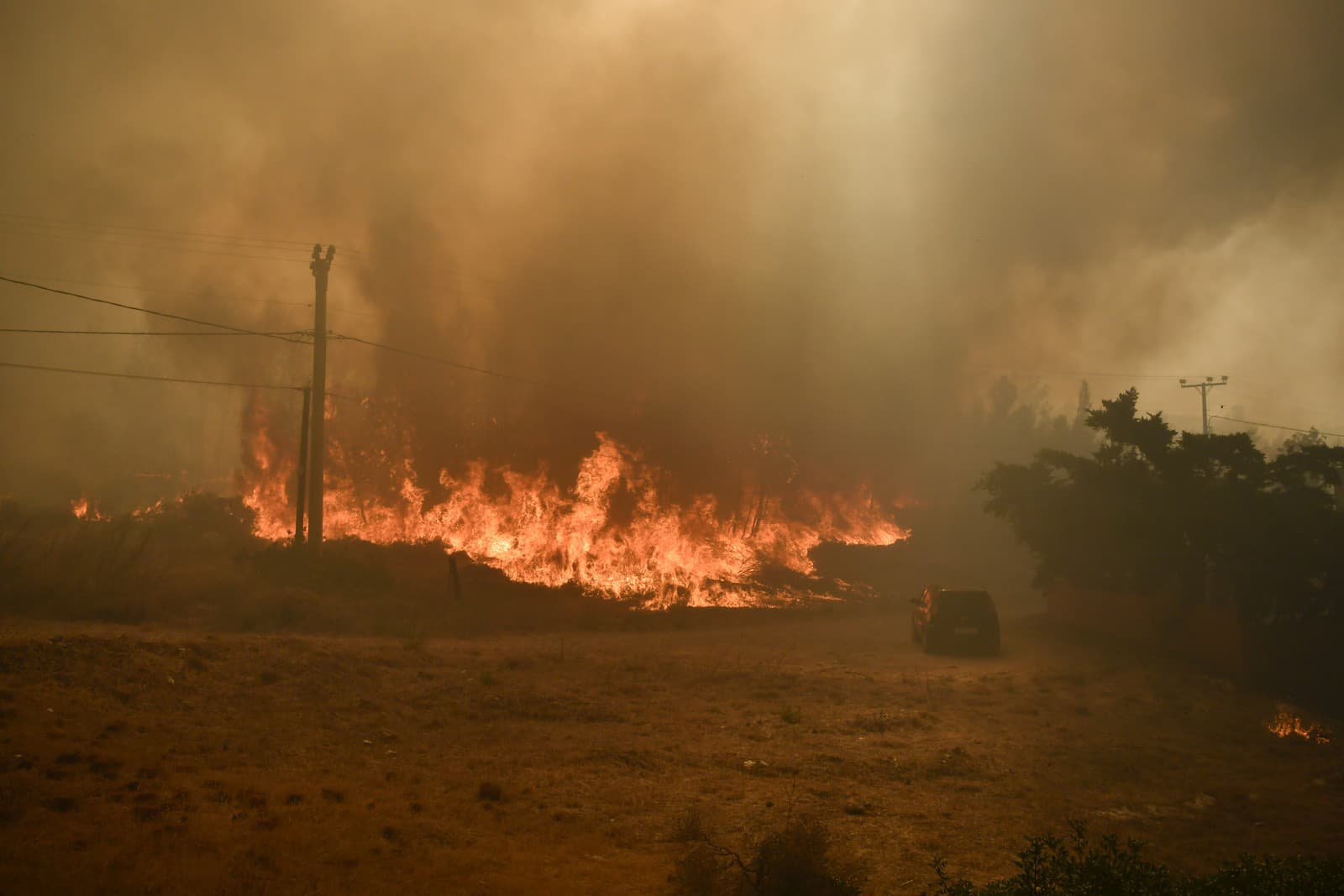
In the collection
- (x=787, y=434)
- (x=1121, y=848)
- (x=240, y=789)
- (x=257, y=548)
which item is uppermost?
(x=787, y=434)

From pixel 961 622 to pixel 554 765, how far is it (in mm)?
14630

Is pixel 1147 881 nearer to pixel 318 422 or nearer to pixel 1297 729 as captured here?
pixel 1297 729

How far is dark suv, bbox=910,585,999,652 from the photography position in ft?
75.0

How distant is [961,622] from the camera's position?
23.0m

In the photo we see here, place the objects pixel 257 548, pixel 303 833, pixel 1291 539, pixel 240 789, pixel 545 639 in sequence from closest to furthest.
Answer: pixel 303 833 < pixel 240 789 < pixel 1291 539 < pixel 545 639 < pixel 257 548

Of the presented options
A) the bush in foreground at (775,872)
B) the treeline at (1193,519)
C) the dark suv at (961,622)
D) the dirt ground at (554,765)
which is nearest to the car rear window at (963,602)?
the dark suv at (961,622)

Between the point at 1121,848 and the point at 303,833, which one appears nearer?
the point at 303,833

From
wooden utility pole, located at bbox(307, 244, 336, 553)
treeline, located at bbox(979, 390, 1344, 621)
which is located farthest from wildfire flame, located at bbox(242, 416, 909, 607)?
treeline, located at bbox(979, 390, 1344, 621)

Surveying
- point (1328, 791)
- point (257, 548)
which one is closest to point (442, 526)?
point (257, 548)

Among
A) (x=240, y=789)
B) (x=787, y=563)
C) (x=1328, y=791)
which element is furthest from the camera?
(x=787, y=563)

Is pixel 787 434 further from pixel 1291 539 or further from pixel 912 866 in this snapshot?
pixel 912 866

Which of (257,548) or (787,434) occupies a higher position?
(787,434)

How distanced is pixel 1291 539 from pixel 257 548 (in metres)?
33.1

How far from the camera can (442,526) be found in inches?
1416
